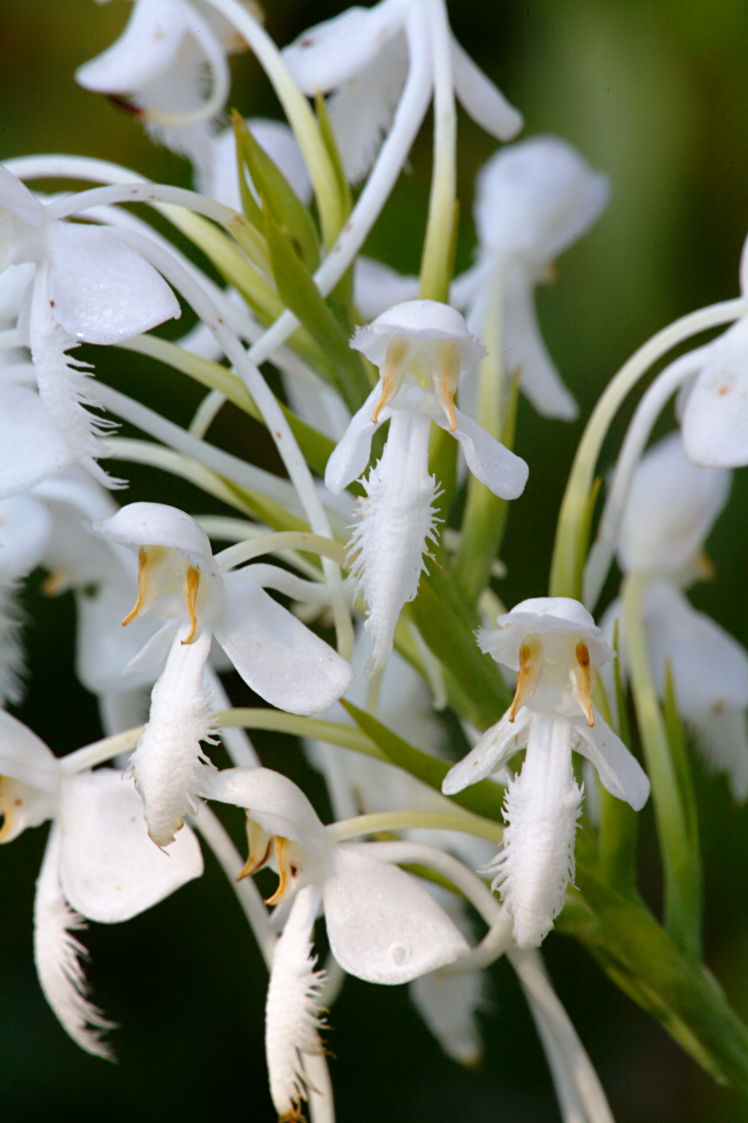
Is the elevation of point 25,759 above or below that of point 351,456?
below

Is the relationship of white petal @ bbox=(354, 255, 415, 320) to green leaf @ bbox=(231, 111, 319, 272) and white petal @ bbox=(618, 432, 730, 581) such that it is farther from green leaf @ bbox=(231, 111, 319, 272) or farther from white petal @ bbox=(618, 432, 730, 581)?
green leaf @ bbox=(231, 111, 319, 272)

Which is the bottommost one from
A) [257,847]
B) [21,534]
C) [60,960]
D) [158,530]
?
[60,960]

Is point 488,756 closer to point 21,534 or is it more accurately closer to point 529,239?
point 21,534

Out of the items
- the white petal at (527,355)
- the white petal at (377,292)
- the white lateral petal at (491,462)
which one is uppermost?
the white lateral petal at (491,462)

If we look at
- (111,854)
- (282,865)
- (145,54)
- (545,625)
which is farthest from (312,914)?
(145,54)

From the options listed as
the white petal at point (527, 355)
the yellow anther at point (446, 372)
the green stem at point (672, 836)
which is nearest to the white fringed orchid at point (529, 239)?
the white petal at point (527, 355)

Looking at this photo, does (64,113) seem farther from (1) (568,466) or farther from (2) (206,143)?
(2) (206,143)

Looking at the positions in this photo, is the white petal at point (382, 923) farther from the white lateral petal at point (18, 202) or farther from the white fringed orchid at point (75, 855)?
the white lateral petal at point (18, 202)
